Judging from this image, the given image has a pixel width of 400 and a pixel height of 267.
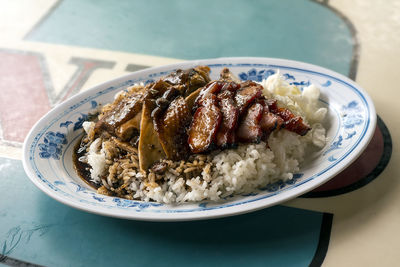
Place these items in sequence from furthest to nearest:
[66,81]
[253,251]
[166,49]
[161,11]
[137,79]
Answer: [161,11] < [166,49] < [66,81] < [137,79] < [253,251]

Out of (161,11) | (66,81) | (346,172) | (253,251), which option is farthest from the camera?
(161,11)

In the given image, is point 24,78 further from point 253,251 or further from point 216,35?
point 253,251

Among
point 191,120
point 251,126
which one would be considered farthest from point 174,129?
point 251,126

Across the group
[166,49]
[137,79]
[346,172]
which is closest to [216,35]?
[166,49]

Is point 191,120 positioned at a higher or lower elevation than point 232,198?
higher

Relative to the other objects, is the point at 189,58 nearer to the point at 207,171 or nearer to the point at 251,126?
the point at 251,126

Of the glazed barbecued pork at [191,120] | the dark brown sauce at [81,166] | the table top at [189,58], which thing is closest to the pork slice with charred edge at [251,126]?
the glazed barbecued pork at [191,120]
